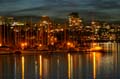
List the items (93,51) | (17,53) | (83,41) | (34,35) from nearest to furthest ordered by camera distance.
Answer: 1. (17,53)
2. (93,51)
3. (34,35)
4. (83,41)

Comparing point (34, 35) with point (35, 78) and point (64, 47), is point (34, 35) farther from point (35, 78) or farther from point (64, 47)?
point (35, 78)

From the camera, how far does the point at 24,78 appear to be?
5134 centimetres

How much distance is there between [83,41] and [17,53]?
140 ft

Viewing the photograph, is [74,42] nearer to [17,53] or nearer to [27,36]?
[27,36]

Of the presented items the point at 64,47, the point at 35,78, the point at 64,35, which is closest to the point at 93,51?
the point at 64,47

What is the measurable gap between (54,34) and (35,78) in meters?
99.9

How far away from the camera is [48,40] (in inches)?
5640

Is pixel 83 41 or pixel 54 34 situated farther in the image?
pixel 83 41

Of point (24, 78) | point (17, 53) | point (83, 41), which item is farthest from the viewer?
point (83, 41)

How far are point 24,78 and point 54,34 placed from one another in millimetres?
100438

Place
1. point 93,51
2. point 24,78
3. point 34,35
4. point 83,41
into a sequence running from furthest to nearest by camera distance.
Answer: point 83,41 → point 34,35 → point 93,51 → point 24,78

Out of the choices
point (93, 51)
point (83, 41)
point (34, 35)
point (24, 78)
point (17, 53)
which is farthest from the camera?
point (83, 41)

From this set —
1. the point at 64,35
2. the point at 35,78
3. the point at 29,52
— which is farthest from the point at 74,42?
the point at 35,78

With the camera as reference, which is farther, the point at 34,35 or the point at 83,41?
the point at 83,41
